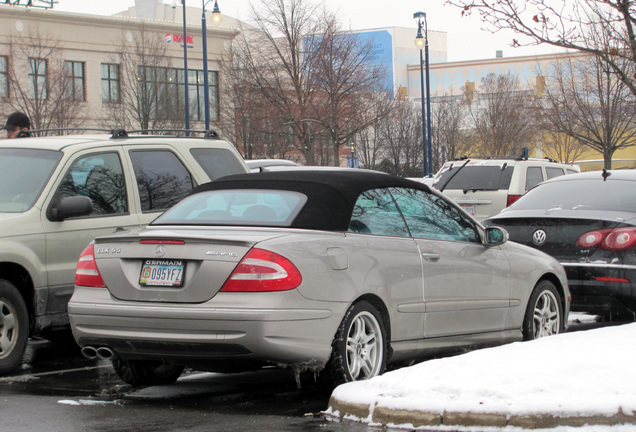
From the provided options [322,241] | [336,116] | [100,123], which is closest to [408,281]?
[322,241]

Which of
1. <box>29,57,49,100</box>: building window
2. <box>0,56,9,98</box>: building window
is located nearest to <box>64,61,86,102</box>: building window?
<box>29,57,49,100</box>: building window

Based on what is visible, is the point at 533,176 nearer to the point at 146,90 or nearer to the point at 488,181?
the point at 488,181

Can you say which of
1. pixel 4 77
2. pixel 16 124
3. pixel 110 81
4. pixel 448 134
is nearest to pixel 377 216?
pixel 16 124

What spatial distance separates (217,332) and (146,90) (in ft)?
163

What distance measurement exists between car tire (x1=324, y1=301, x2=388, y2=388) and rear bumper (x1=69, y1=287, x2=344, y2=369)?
11 centimetres

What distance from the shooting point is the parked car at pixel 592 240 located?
31.0 ft

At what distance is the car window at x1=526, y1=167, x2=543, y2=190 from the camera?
60.0 feet

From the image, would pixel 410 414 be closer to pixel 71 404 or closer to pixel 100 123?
pixel 71 404

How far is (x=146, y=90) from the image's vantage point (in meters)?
54.4

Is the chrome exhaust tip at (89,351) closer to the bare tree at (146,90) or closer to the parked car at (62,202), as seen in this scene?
the parked car at (62,202)

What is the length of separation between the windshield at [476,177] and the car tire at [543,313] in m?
9.31

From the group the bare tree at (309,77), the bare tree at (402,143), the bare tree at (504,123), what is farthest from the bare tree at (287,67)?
the bare tree at (504,123)

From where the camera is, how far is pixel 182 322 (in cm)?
615

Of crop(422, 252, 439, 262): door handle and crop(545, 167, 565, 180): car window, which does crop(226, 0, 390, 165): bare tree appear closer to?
crop(545, 167, 565, 180): car window
